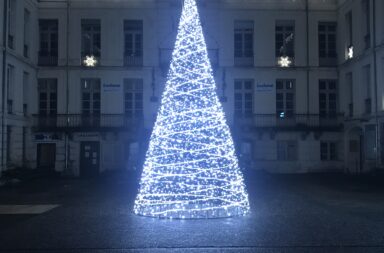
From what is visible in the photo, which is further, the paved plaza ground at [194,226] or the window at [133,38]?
the window at [133,38]

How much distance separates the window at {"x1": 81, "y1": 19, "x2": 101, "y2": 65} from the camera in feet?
85.5

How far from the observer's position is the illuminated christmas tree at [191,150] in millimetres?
10219

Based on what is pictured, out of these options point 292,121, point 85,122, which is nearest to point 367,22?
point 292,121

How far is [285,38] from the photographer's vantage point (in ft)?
87.4

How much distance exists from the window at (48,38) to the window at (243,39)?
1070 centimetres

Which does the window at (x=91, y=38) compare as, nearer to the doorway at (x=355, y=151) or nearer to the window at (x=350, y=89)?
the window at (x=350, y=89)

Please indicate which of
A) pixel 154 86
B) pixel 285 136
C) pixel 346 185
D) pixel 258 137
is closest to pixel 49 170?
pixel 154 86

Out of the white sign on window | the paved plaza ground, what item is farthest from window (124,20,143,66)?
the paved plaza ground

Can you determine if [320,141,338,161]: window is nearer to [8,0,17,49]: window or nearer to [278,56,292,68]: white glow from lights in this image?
[278,56,292,68]: white glow from lights

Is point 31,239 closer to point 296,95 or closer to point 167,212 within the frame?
point 167,212

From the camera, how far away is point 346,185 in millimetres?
19188

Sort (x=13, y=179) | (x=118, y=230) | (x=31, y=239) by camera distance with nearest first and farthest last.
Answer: (x=31, y=239)
(x=118, y=230)
(x=13, y=179)

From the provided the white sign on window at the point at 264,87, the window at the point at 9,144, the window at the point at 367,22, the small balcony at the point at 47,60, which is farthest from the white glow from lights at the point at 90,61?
the window at the point at 367,22

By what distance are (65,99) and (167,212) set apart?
55.2 ft
